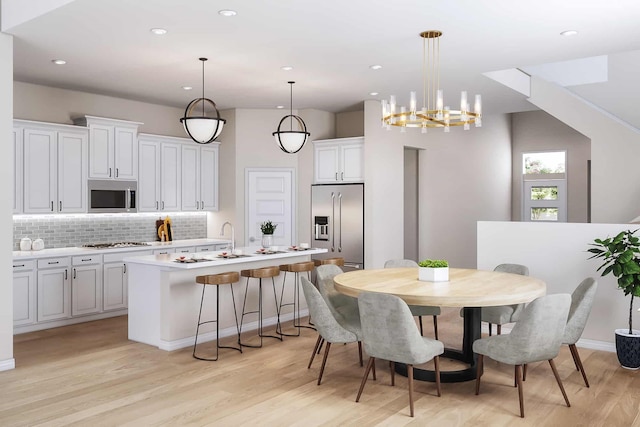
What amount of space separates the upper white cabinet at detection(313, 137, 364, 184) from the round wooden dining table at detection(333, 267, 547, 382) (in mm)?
2977

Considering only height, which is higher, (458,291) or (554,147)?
(554,147)

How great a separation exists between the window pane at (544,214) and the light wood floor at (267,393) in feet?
16.0

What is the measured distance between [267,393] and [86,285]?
3453 millimetres

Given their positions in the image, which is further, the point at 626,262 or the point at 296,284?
the point at 296,284

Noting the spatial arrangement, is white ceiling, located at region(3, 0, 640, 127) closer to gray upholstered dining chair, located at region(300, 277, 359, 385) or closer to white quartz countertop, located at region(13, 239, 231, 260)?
white quartz countertop, located at region(13, 239, 231, 260)

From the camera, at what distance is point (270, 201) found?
8422 mm

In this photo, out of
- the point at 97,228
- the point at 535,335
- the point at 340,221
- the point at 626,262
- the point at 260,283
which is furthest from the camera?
the point at 340,221

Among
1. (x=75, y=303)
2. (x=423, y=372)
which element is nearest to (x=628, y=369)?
(x=423, y=372)

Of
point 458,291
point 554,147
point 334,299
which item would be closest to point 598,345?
point 458,291

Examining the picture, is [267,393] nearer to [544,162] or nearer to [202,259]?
[202,259]

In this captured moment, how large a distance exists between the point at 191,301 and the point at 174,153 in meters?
3.12

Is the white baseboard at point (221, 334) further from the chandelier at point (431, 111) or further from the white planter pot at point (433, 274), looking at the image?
the chandelier at point (431, 111)

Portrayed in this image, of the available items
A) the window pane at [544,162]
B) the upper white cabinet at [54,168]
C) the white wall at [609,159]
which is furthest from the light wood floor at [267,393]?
the window pane at [544,162]

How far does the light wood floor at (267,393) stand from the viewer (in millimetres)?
3648
